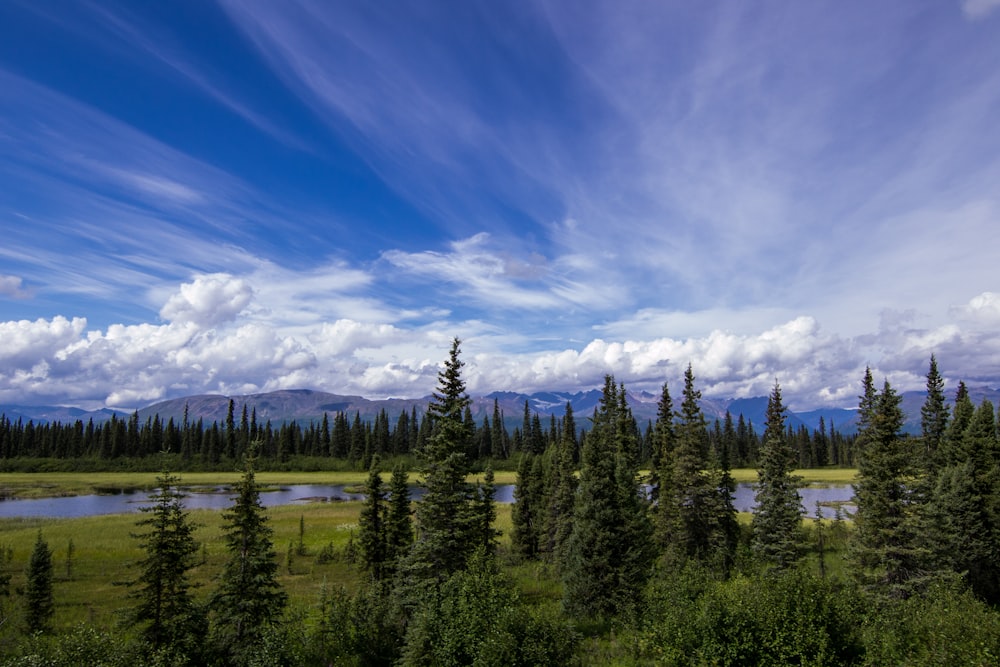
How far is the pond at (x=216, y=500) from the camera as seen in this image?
285ft

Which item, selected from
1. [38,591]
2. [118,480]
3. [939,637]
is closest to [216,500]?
[118,480]

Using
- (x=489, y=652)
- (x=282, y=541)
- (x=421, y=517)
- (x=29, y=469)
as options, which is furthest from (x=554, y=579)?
(x=29, y=469)

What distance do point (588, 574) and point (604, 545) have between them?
1972 mm

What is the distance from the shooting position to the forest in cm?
2141

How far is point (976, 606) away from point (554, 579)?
3046 cm

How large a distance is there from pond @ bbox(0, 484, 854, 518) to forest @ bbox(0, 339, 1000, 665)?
28619 mm

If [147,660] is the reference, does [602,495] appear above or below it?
above

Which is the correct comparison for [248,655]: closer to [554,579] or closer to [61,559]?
[554,579]

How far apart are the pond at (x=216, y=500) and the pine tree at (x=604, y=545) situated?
168 ft

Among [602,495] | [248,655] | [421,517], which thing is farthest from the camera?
[602,495]

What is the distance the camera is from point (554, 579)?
1817 inches

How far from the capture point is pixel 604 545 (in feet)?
111

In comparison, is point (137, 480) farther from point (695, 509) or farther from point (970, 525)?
point (970, 525)

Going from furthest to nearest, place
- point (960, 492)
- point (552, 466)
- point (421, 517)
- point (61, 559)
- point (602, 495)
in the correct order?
point (552, 466)
point (61, 559)
point (960, 492)
point (602, 495)
point (421, 517)
